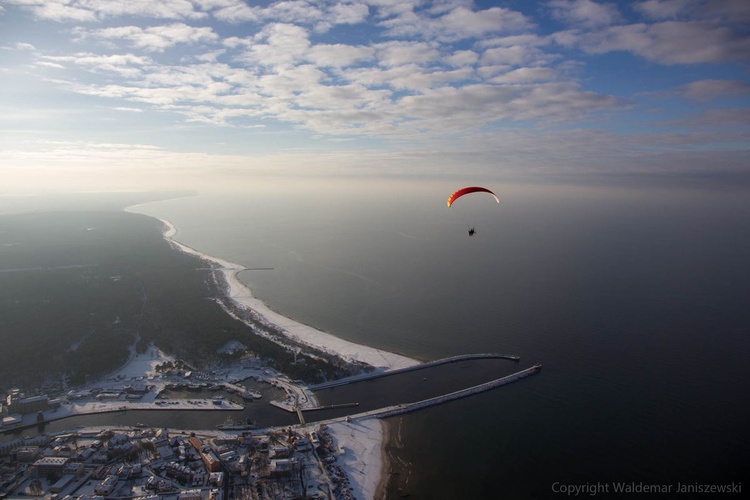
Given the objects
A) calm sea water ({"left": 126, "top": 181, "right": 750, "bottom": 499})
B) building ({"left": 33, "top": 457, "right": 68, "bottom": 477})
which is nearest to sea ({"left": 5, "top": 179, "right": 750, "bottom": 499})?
calm sea water ({"left": 126, "top": 181, "right": 750, "bottom": 499})

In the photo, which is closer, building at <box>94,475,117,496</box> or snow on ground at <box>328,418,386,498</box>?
building at <box>94,475,117,496</box>

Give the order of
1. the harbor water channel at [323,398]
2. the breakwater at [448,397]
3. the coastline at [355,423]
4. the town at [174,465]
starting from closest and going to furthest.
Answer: the town at [174,465] < the coastline at [355,423] < the harbor water channel at [323,398] < the breakwater at [448,397]

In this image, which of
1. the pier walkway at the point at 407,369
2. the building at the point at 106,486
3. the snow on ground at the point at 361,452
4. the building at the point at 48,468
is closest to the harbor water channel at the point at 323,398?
the pier walkway at the point at 407,369

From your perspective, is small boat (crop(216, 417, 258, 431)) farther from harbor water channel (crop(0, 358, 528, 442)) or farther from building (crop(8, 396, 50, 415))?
building (crop(8, 396, 50, 415))

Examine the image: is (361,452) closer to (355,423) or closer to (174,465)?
(355,423)

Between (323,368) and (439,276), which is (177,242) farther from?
(323,368)

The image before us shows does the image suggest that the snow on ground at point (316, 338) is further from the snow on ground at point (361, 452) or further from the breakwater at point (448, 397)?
the snow on ground at point (361, 452)

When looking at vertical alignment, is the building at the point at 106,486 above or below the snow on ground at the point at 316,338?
below
